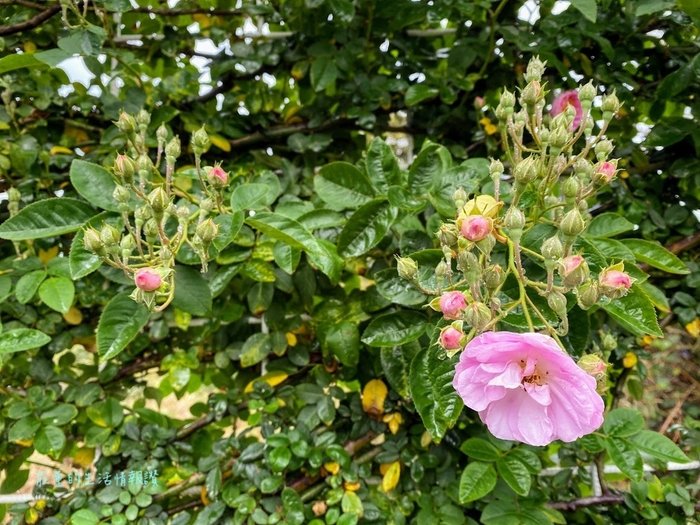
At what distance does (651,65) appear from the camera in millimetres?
1266

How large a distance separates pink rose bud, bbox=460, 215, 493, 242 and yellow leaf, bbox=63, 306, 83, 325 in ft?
3.12

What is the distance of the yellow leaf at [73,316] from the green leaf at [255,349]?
0.37m

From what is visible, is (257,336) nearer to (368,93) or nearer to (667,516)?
(368,93)

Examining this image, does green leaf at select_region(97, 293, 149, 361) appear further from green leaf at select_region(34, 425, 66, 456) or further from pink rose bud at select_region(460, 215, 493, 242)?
pink rose bud at select_region(460, 215, 493, 242)

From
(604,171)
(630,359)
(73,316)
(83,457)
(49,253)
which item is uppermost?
(604,171)

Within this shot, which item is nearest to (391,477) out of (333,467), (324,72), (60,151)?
(333,467)

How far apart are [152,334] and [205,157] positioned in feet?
1.56

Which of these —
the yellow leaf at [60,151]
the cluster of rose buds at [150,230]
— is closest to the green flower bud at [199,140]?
the cluster of rose buds at [150,230]

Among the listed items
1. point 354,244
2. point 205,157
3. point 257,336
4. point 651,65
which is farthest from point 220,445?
point 651,65

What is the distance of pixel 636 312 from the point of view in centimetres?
72

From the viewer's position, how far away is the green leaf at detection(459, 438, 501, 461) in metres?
0.97

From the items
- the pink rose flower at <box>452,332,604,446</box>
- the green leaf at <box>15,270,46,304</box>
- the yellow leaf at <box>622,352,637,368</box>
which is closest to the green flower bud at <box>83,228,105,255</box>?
the green leaf at <box>15,270,46,304</box>

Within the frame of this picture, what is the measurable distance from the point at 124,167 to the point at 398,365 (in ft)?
1.80

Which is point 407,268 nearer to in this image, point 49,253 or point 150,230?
point 150,230
